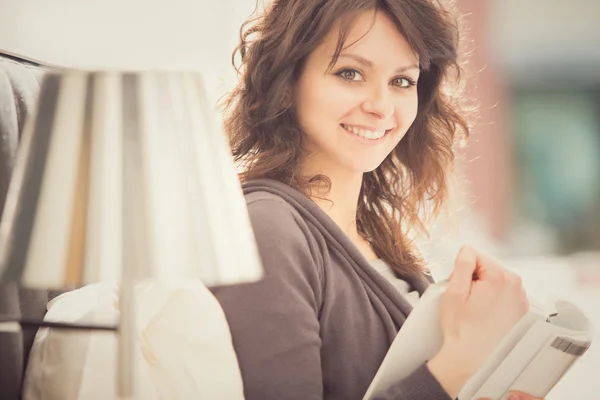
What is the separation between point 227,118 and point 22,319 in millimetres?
456

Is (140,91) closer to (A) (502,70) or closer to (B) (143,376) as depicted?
(B) (143,376)

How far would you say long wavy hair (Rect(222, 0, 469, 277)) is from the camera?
1.07m

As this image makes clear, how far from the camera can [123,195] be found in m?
0.64

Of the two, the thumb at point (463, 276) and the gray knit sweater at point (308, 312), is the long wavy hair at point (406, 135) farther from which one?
the thumb at point (463, 276)

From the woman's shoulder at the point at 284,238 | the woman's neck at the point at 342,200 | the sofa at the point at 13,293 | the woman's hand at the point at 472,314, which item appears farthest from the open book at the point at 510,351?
the sofa at the point at 13,293

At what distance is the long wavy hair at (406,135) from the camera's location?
3.50 ft

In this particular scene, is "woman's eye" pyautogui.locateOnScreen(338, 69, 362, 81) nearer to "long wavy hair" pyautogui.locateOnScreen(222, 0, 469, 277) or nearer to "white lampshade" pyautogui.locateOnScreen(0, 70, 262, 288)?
"long wavy hair" pyautogui.locateOnScreen(222, 0, 469, 277)

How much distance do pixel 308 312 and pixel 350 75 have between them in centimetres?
37

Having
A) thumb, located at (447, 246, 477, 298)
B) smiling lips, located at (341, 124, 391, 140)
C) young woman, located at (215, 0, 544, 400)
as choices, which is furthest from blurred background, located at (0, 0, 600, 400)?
thumb, located at (447, 246, 477, 298)

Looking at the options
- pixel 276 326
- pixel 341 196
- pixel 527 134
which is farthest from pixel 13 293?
pixel 527 134

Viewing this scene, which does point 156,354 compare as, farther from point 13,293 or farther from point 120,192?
point 120,192

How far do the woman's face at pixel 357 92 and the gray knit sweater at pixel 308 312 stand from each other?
11 centimetres

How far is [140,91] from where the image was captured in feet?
2.21

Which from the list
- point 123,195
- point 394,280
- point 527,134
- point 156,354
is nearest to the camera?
point 123,195
